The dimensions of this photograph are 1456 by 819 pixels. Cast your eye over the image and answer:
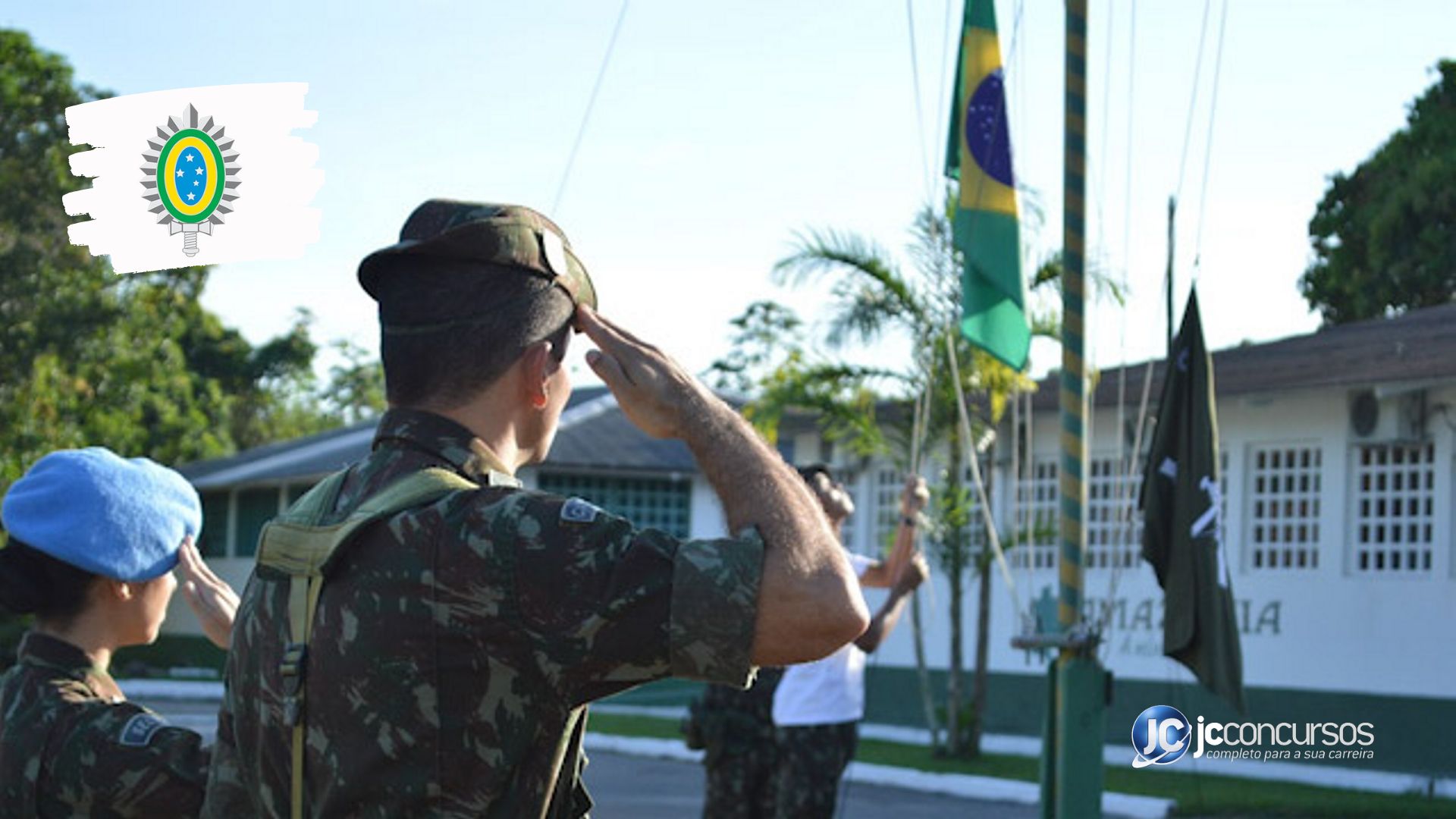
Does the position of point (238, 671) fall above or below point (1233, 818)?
above

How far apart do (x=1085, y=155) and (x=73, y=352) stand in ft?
73.1

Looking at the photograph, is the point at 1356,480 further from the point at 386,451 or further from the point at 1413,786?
the point at 386,451

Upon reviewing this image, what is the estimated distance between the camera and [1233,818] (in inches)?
607

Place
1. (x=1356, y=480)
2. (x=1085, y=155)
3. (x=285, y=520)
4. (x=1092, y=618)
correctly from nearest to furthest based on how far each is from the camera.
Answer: (x=285, y=520), (x=1085, y=155), (x=1356, y=480), (x=1092, y=618)

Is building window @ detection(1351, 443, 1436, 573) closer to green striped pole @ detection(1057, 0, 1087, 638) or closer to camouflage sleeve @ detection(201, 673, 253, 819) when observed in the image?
green striped pole @ detection(1057, 0, 1087, 638)

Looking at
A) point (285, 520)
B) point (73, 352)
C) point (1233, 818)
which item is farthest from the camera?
point (73, 352)

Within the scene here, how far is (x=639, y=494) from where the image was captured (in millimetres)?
32281

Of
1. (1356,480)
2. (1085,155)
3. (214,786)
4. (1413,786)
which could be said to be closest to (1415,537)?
(1356,480)

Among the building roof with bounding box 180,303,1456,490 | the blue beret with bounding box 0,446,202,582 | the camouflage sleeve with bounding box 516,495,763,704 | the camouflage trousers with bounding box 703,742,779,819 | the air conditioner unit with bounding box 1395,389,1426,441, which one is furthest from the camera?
the building roof with bounding box 180,303,1456,490

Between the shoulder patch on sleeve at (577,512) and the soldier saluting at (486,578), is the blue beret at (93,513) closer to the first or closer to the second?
the soldier saluting at (486,578)

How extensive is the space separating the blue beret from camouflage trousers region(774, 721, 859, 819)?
533 cm

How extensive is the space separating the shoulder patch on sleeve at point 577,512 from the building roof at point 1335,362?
1611 centimetres

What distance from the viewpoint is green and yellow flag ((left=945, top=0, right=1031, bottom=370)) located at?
29.4 feet

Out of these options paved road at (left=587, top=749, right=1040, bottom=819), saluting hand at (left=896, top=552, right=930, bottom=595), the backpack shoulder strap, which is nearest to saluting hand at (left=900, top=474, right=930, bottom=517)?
saluting hand at (left=896, top=552, right=930, bottom=595)
